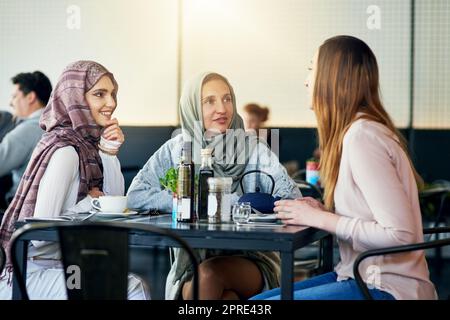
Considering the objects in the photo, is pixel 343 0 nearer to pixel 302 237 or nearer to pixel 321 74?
pixel 321 74

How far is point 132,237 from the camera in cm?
241

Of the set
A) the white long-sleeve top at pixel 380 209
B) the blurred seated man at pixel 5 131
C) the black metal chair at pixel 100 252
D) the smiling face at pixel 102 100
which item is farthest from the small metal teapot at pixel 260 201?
the blurred seated man at pixel 5 131

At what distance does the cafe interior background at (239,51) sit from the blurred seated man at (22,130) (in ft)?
0.42

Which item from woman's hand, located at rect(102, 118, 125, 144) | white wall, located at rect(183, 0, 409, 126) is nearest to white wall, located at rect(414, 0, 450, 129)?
white wall, located at rect(183, 0, 409, 126)

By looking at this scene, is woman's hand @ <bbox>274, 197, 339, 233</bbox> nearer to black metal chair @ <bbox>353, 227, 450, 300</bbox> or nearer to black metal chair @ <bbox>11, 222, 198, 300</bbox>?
black metal chair @ <bbox>353, 227, 450, 300</bbox>

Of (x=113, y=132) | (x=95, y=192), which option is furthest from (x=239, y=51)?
(x=95, y=192)

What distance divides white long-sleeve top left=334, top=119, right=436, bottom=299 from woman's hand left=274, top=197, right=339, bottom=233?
0.12 feet

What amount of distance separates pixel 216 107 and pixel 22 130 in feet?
4.44

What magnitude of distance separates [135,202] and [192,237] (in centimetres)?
90

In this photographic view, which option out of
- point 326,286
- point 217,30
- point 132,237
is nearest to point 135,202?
point 132,237

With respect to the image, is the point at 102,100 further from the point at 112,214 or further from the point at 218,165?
the point at 112,214

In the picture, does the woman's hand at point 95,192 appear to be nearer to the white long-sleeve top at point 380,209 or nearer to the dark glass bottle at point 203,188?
the dark glass bottle at point 203,188

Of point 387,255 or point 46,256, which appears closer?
point 387,255

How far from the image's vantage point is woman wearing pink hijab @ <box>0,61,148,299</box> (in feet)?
9.48
